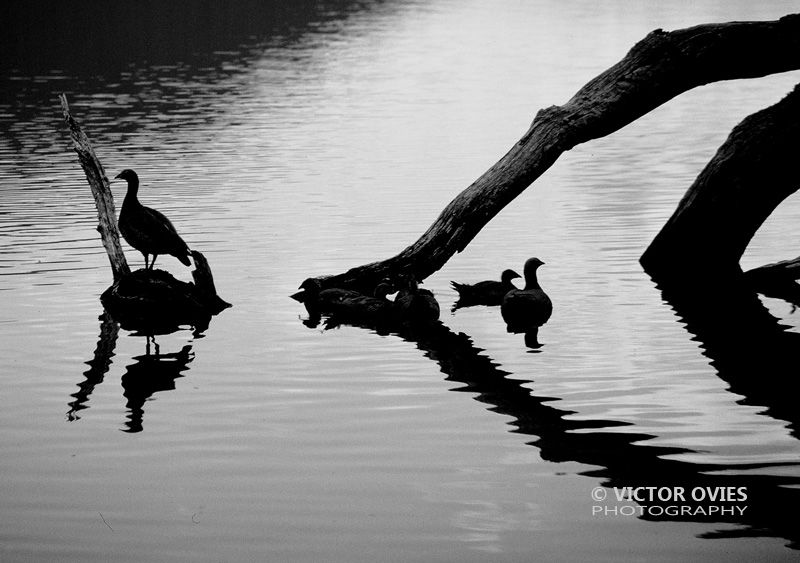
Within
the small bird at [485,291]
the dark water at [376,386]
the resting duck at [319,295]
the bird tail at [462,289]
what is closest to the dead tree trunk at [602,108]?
the resting duck at [319,295]

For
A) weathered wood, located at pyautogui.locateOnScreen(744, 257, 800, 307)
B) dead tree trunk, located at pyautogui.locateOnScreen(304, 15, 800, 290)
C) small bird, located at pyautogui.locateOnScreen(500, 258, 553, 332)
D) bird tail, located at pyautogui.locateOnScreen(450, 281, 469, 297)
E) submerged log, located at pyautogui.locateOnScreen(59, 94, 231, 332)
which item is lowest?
submerged log, located at pyautogui.locateOnScreen(59, 94, 231, 332)

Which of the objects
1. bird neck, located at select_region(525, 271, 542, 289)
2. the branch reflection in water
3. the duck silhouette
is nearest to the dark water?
the branch reflection in water

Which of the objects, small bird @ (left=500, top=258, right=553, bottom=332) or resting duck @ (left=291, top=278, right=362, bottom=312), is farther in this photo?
resting duck @ (left=291, top=278, right=362, bottom=312)

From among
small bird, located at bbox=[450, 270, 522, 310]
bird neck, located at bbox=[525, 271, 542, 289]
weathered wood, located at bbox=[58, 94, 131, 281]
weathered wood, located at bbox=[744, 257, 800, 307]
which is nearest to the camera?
bird neck, located at bbox=[525, 271, 542, 289]

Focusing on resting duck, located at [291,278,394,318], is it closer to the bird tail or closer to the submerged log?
the bird tail

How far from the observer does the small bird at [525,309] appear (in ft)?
49.9

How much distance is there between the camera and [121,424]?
11391 millimetres

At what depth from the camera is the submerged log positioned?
630 inches

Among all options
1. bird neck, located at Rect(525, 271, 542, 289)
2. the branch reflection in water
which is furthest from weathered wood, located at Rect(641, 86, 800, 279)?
bird neck, located at Rect(525, 271, 542, 289)

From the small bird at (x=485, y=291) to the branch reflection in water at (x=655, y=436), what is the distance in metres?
1.28

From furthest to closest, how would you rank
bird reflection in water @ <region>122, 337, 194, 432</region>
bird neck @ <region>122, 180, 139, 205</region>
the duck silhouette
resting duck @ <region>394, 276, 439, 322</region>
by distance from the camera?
bird neck @ <region>122, 180, 139, 205</region> < the duck silhouette < resting duck @ <region>394, 276, 439, 322</region> < bird reflection in water @ <region>122, 337, 194, 432</region>

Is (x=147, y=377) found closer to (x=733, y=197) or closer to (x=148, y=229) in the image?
(x=148, y=229)

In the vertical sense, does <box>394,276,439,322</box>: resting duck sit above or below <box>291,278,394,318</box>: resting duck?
above

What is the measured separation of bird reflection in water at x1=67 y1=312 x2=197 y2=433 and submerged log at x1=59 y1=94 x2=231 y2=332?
710mm
